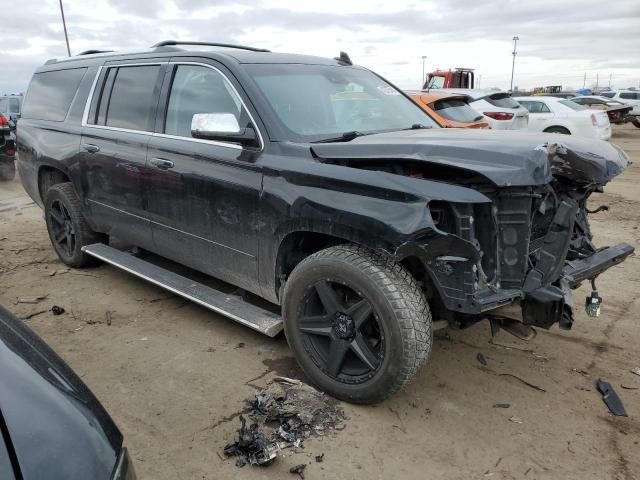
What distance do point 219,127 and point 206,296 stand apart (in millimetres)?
1219

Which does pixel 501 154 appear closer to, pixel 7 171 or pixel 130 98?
pixel 130 98

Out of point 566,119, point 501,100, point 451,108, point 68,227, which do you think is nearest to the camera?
point 68,227

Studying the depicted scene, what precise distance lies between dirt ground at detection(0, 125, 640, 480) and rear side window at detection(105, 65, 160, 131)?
150 centimetres

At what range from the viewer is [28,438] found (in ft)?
4.52

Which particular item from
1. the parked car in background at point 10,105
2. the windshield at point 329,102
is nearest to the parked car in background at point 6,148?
the parked car in background at point 10,105

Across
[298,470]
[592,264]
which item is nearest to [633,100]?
[592,264]

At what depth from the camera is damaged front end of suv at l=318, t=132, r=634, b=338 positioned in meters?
2.64

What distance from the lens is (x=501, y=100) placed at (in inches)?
513

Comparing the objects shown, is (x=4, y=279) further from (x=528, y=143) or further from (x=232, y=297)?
(x=528, y=143)

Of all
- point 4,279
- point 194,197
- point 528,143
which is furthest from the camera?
point 4,279

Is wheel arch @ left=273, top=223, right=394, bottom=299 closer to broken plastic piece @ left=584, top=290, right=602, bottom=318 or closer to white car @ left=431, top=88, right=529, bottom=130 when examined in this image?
broken plastic piece @ left=584, top=290, right=602, bottom=318

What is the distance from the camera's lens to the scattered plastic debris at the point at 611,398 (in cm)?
314

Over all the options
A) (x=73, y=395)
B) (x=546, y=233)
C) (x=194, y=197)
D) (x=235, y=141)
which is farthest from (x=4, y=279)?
(x=546, y=233)

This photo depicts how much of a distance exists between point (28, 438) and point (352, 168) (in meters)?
2.03
